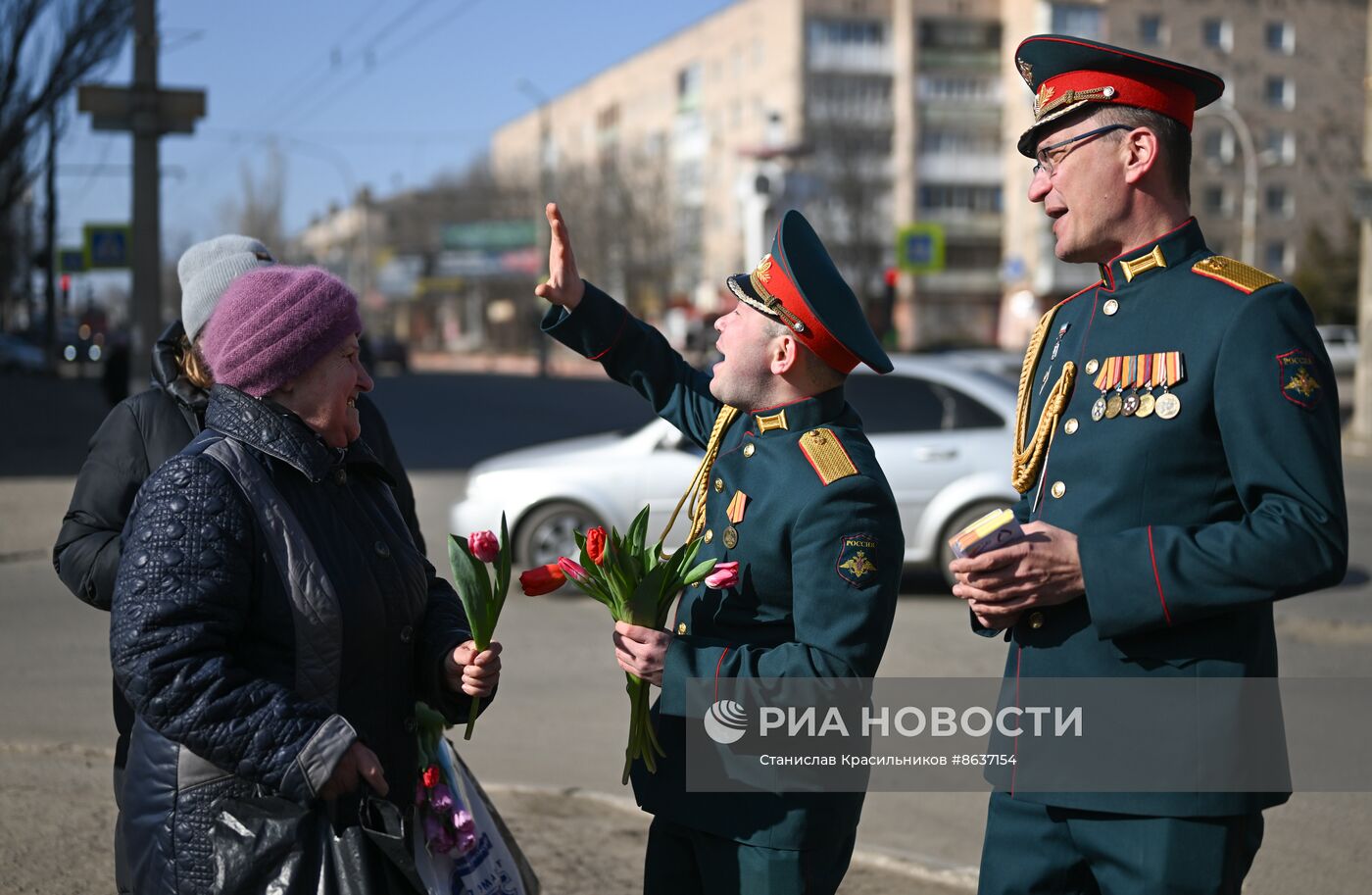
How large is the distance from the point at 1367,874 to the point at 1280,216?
74.2 m

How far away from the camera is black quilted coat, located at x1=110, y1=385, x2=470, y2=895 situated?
246 centimetres

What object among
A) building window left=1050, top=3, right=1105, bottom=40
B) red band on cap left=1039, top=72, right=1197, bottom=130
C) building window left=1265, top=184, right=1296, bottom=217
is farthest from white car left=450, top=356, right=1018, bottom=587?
building window left=1265, top=184, right=1296, bottom=217

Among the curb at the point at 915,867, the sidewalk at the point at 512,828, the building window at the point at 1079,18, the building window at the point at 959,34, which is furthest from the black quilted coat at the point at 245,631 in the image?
the building window at the point at 959,34

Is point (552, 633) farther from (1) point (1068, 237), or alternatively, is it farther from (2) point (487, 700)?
(1) point (1068, 237)

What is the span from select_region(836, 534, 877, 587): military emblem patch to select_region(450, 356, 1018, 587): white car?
6853mm

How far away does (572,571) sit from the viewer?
269 cm

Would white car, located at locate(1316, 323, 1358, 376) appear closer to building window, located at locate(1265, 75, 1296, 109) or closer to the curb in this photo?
building window, located at locate(1265, 75, 1296, 109)

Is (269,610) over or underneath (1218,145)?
underneath

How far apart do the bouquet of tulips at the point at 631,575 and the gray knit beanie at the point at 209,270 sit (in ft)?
4.10

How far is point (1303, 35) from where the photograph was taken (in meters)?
73.2

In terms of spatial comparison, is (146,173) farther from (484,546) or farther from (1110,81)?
(1110,81)

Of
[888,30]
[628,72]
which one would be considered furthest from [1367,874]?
[628,72]

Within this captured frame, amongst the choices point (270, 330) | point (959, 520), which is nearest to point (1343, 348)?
point (959, 520)

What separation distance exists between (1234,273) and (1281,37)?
258ft
